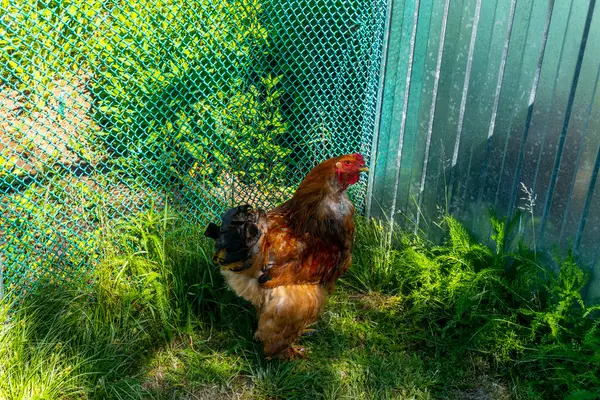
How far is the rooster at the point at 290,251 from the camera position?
3.10 metres

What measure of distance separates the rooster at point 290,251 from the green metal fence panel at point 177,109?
105 cm

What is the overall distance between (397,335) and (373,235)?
104cm

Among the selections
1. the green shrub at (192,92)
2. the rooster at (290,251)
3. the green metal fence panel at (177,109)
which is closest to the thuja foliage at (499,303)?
the rooster at (290,251)

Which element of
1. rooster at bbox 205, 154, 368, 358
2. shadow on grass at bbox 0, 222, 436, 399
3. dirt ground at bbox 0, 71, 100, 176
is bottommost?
shadow on grass at bbox 0, 222, 436, 399

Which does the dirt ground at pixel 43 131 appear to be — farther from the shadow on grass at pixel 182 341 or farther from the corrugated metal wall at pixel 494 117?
the corrugated metal wall at pixel 494 117

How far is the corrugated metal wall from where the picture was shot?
123 inches

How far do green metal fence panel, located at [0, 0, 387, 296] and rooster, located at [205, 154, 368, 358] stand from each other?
3.44ft

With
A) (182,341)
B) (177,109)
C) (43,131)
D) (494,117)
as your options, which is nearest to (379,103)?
(494,117)

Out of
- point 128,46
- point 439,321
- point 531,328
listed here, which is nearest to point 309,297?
point 439,321

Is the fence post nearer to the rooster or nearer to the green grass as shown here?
the green grass

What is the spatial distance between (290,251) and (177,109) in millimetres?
2075

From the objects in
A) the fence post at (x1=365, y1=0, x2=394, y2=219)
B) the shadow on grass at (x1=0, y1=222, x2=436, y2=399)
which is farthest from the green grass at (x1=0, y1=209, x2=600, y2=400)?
the fence post at (x1=365, y1=0, x2=394, y2=219)

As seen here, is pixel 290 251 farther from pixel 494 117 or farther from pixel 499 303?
pixel 494 117

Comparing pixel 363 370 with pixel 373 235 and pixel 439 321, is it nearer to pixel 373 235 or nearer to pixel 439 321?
pixel 439 321
